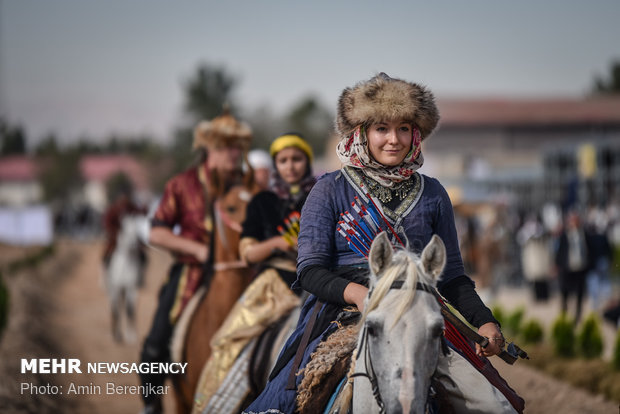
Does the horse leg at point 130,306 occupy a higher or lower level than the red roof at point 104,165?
lower

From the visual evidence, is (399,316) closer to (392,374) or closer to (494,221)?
(392,374)

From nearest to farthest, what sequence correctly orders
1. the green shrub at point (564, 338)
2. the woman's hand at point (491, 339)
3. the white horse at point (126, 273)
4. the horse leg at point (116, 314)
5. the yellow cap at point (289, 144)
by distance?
the woman's hand at point (491, 339), the yellow cap at point (289, 144), the green shrub at point (564, 338), the horse leg at point (116, 314), the white horse at point (126, 273)

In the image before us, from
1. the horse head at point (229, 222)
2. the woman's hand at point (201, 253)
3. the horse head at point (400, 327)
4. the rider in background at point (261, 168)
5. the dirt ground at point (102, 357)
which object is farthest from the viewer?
the dirt ground at point (102, 357)

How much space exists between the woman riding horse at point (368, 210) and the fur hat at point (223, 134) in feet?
10.4

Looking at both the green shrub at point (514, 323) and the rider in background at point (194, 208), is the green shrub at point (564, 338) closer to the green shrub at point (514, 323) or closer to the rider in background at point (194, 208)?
the green shrub at point (514, 323)

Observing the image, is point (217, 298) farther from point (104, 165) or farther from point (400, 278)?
point (104, 165)

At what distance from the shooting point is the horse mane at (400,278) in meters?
2.89

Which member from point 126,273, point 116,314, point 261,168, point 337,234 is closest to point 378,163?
point 337,234

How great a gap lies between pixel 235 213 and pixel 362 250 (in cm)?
311

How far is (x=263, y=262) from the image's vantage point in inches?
219

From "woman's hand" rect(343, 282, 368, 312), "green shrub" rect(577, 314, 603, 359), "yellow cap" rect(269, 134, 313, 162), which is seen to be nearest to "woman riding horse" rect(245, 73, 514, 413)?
"woman's hand" rect(343, 282, 368, 312)

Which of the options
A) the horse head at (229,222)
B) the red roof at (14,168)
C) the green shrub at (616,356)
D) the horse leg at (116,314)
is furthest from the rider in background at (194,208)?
the red roof at (14,168)

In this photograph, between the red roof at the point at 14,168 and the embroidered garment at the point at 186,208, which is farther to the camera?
the red roof at the point at 14,168

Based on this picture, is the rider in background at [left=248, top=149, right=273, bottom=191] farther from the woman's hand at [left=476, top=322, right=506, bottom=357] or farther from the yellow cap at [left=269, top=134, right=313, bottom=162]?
the woman's hand at [left=476, top=322, right=506, bottom=357]
